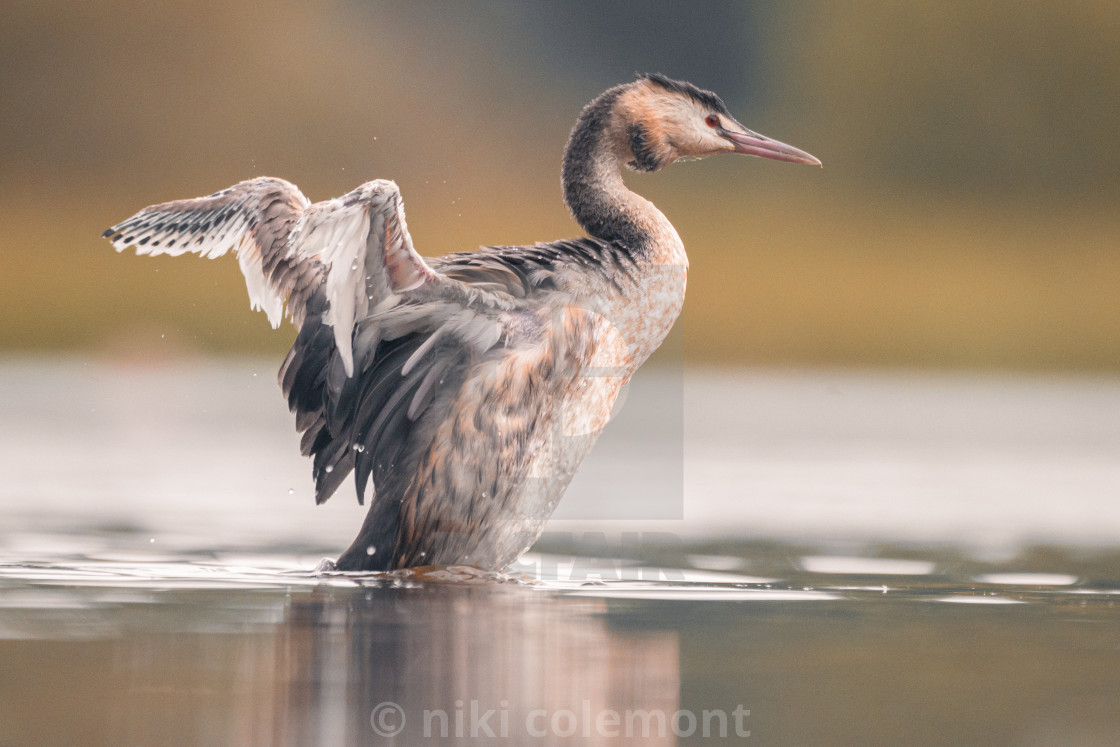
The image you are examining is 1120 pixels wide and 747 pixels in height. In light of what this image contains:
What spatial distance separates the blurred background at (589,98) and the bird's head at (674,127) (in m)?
28.2

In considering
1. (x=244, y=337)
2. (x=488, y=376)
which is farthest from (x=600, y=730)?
(x=244, y=337)

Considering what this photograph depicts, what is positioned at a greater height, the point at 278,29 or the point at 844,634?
the point at 278,29

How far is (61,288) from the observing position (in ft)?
115

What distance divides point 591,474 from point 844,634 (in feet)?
17.2

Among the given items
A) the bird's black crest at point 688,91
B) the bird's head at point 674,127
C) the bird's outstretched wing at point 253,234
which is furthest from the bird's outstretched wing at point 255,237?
the bird's black crest at point 688,91

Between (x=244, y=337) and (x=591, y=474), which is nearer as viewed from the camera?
(x=591, y=474)

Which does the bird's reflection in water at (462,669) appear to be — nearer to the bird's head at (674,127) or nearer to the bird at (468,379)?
the bird at (468,379)

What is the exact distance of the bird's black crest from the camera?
8.91 meters

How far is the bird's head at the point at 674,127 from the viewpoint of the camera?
8820 millimetres

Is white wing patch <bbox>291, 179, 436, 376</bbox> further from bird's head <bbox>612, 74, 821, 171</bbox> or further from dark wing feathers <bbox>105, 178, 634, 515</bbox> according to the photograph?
bird's head <bbox>612, 74, 821, 171</bbox>

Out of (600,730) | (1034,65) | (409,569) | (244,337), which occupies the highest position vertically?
(1034,65)

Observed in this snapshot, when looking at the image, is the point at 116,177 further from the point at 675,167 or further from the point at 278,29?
the point at 675,167

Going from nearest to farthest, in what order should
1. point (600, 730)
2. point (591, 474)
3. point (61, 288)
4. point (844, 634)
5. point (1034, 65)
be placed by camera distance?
point (600, 730) < point (844, 634) < point (591, 474) < point (61, 288) < point (1034, 65)

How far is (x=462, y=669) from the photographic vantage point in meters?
5.48
